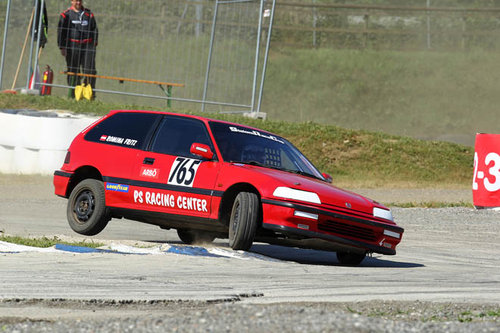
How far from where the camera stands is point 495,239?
1458 cm

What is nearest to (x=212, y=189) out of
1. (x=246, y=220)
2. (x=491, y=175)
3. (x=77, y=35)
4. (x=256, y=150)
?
(x=246, y=220)

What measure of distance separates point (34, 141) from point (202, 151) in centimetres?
961

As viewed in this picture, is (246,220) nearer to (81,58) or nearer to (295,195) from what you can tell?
(295,195)

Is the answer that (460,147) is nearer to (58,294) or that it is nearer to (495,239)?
(495,239)

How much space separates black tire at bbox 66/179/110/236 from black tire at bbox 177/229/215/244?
1.12 metres

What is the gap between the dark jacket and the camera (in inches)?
892

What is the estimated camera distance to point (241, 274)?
8875 millimetres

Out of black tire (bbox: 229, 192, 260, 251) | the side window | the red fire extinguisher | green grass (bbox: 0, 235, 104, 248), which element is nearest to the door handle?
the side window

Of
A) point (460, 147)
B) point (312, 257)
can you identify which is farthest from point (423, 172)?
point (312, 257)

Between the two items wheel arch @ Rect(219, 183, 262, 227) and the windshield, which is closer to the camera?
wheel arch @ Rect(219, 183, 262, 227)

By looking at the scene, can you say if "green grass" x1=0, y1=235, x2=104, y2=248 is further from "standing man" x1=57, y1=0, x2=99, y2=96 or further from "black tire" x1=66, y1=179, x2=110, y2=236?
"standing man" x1=57, y1=0, x2=99, y2=96

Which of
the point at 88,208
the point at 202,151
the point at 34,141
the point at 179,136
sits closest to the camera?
the point at 202,151

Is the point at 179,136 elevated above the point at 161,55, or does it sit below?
below

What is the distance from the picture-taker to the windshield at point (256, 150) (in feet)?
36.0
